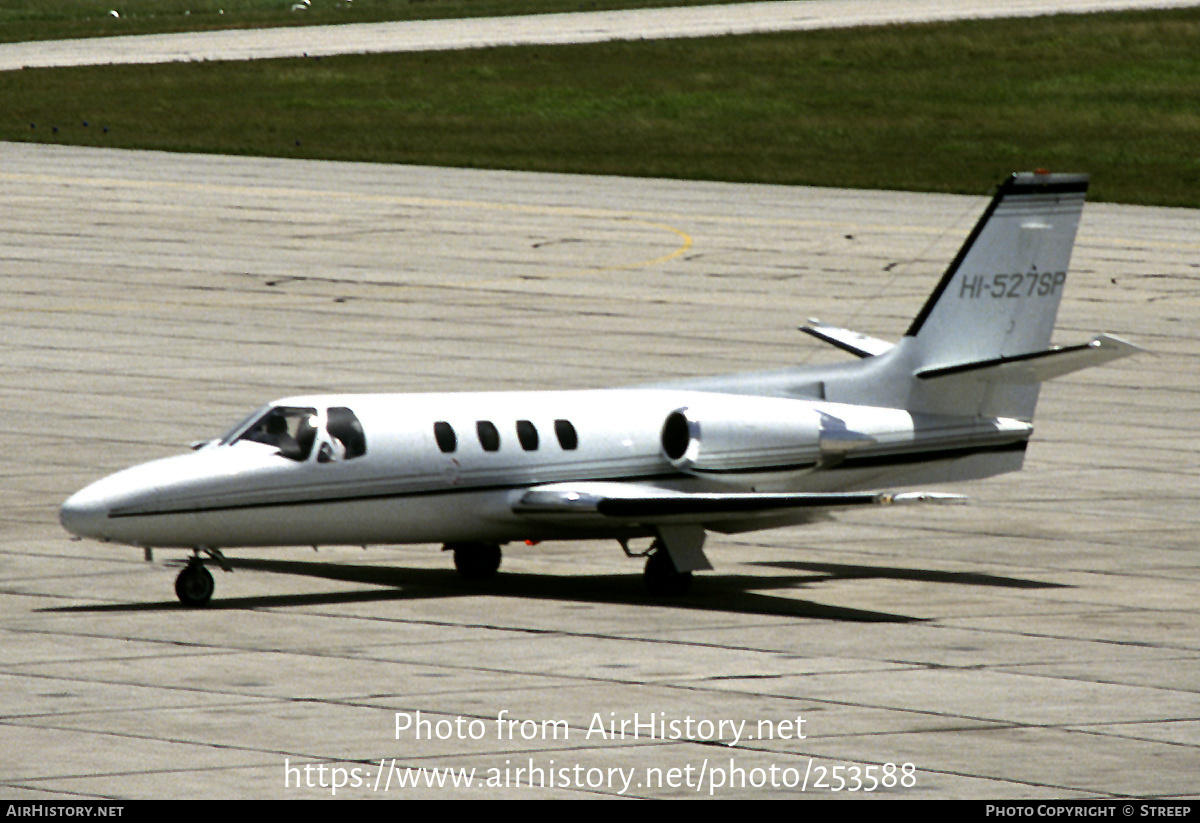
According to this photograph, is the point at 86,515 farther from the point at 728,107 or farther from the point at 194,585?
the point at 728,107

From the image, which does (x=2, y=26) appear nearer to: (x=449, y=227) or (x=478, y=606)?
(x=449, y=227)

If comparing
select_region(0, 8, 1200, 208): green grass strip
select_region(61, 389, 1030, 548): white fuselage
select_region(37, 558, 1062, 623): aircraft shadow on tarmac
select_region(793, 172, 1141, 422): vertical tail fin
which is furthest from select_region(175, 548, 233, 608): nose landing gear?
select_region(0, 8, 1200, 208): green grass strip

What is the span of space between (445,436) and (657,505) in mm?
2592

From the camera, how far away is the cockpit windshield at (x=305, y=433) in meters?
27.2

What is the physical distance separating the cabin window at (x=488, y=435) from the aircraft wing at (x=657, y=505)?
681 millimetres

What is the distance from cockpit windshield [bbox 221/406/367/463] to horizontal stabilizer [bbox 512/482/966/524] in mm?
2164

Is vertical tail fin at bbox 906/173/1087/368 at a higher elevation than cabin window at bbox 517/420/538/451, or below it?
higher

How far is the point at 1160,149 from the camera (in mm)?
83188

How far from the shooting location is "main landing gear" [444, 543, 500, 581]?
29141mm

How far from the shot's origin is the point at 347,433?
27391 millimetres

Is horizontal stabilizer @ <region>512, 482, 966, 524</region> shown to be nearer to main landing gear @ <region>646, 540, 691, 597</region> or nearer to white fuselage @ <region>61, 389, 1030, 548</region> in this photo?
white fuselage @ <region>61, 389, 1030, 548</region>

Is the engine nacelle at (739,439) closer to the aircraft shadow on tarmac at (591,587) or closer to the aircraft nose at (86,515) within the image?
the aircraft shadow on tarmac at (591,587)

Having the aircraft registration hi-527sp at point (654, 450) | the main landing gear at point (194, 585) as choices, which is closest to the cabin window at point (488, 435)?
the aircraft registration hi-527sp at point (654, 450)
